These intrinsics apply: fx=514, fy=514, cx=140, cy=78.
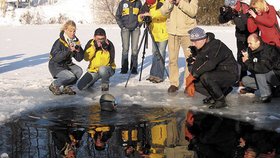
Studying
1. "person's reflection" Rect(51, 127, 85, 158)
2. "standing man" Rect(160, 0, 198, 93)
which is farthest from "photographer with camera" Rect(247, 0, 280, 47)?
"person's reflection" Rect(51, 127, 85, 158)

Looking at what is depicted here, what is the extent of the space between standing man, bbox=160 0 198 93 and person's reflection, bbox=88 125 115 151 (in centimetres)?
273

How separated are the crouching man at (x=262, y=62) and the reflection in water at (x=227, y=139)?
1358 mm

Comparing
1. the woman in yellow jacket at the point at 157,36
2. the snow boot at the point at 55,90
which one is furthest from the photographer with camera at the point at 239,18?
the snow boot at the point at 55,90

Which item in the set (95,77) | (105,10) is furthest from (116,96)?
(105,10)

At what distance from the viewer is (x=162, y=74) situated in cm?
988

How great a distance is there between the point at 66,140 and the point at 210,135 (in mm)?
1620

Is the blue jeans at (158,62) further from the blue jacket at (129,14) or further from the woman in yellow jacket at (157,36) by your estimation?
the blue jacket at (129,14)

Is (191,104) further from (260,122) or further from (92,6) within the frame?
(92,6)

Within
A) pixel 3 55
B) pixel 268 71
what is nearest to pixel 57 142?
pixel 268 71

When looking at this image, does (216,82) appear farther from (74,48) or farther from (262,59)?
(74,48)

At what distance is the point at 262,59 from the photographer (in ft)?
25.4

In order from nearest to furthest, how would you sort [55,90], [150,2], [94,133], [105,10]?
[94,133], [55,90], [150,2], [105,10]

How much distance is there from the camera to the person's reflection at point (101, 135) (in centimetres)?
543

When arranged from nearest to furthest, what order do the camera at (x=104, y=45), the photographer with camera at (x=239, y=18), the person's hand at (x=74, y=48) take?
the person's hand at (x=74, y=48), the photographer with camera at (x=239, y=18), the camera at (x=104, y=45)
